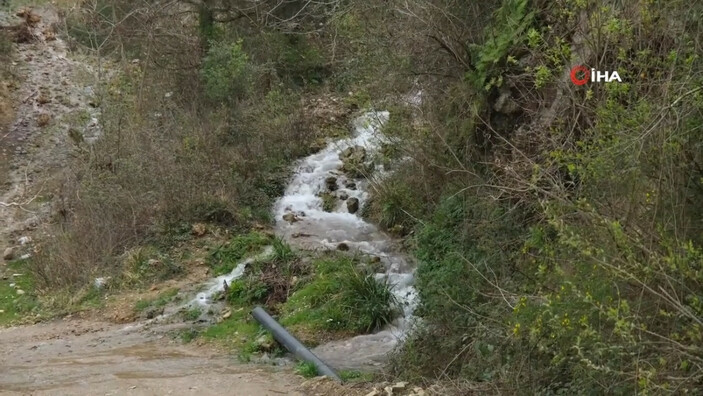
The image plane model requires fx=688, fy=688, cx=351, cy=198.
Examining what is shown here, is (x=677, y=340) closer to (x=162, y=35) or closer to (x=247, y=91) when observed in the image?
(x=247, y=91)

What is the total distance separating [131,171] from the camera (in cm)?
1389

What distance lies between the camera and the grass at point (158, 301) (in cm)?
1092

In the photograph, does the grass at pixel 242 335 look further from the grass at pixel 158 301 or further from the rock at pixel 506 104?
the rock at pixel 506 104

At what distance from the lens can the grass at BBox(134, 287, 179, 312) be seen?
10.9 meters

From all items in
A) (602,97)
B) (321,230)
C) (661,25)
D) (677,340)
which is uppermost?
(661,25)

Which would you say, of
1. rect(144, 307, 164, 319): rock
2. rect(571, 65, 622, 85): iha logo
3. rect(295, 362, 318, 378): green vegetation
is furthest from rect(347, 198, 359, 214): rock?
rect(571, 65, 622, 85): iha logo

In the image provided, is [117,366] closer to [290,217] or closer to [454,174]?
[454,174]

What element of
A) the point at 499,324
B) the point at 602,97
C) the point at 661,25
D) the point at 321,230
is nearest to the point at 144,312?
the point at 321,230

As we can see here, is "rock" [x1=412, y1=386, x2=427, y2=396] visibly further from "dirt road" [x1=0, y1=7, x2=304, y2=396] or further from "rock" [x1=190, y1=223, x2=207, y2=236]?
"rock" [x1=190, y1=223, x2=207, y2=236]

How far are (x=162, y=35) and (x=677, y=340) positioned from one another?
53.4 feet

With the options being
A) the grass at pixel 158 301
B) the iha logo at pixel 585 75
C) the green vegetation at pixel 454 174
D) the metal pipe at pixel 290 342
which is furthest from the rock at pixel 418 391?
the grass at pixel 158 301

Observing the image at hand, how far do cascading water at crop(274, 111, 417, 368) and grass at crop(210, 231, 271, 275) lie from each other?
0.71 m

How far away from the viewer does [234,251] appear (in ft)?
40.9

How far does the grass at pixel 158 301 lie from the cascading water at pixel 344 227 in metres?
2.51
